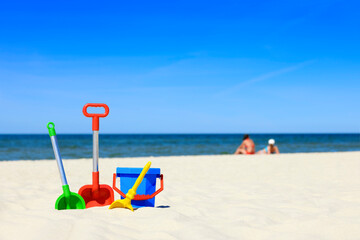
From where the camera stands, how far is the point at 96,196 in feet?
11.0

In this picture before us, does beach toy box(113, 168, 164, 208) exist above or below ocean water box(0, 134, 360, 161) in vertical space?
above

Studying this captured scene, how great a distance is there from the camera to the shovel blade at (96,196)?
334 cm

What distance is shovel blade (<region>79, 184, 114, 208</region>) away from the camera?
3336 millimetres

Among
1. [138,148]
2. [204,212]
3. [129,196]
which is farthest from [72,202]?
[138,148]

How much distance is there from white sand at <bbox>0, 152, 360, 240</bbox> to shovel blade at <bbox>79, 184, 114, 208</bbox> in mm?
275

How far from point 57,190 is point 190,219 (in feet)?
8.20

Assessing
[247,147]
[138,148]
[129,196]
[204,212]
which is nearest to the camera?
[129,196]

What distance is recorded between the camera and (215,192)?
465cm

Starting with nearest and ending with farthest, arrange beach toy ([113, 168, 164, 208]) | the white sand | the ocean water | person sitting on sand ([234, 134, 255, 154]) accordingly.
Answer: the white sand → beach toy ([113, 168, 164, 208]) → person sitting on sand ([234, 134, 255, 154]) → the ocean water

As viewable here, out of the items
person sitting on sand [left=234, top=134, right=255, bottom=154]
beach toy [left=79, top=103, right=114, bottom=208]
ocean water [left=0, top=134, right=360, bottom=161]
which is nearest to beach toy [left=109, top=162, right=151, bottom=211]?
beach toy [left=79, top=103, right=114, bottom=208]

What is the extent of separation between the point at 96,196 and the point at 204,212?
3.55 feet

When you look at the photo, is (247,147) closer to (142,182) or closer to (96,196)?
(142,182)

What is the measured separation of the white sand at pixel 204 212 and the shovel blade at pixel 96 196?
28cm

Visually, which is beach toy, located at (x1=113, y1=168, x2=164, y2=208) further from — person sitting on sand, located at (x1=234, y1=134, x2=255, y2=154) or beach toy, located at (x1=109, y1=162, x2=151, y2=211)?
person sitting on sand, located at (x1=234, y1=134, x2=255, y2=154)
